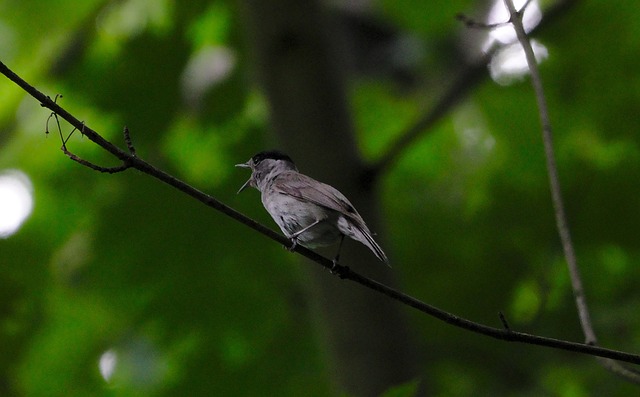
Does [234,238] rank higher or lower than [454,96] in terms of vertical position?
lower

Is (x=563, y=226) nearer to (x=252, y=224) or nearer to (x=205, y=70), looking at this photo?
(x=252, y=224)

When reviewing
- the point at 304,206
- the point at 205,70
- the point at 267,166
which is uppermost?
the point at 205,70

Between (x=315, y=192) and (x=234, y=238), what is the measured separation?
1.53 metres

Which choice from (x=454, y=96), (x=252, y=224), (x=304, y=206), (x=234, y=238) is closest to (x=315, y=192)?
(x=304, y=206)

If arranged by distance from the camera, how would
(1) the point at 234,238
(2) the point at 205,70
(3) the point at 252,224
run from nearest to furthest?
1. (3) the point at 252,224
2. (1) the point at 234,238
3. (2) the point at 205,70

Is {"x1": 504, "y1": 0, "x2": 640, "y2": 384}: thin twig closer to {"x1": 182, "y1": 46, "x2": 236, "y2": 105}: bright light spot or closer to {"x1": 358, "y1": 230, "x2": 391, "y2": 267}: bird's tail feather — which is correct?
{"x1": 358, "y1": 230, "x2": 391, "y2": 267}: bird's tail feather

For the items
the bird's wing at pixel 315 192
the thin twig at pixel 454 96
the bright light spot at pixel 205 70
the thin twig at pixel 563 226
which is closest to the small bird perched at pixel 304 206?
the bird's wing at pixel 315 192

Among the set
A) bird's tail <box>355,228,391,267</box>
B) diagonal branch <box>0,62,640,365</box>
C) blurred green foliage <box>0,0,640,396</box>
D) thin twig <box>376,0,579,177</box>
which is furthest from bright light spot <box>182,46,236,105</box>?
diagonal branch <box>0,62,640,365</box>

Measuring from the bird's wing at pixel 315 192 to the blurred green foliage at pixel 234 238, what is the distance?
950mm

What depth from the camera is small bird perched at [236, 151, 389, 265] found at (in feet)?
7.94

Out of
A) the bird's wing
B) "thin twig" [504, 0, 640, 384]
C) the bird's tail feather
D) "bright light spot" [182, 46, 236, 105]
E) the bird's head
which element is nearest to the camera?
the bird's tail feather

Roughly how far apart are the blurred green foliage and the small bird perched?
82cm

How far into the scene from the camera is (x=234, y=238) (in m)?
4.06

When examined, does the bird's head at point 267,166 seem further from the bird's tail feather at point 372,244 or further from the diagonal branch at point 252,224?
the diagonal branch at point 252,224
